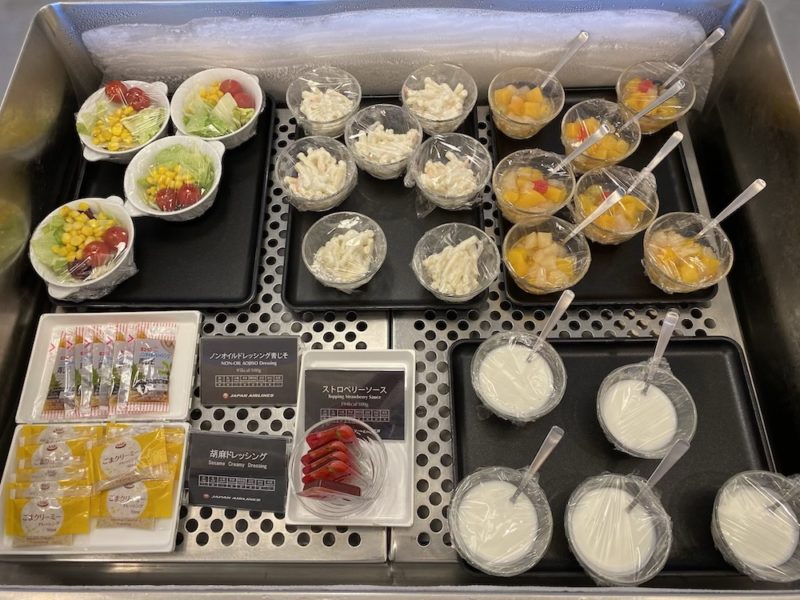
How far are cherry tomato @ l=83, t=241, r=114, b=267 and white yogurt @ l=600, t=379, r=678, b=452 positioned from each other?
1.40m

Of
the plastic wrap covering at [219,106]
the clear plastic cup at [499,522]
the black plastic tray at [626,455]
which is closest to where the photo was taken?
the clear plastic cup at [499,522]

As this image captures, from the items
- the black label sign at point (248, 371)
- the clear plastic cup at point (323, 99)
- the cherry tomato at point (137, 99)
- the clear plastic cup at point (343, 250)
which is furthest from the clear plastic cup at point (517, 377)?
the cherry tomato at point (137, 99)

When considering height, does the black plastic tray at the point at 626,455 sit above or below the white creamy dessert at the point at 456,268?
below

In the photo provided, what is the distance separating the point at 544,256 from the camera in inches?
60.5

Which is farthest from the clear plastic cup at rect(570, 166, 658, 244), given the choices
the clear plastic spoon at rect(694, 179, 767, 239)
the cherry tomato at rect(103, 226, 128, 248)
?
the cherry tomato at rect(103, 226, 128, 248)

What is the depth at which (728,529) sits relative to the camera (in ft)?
4.05

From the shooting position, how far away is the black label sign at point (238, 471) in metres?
1.33

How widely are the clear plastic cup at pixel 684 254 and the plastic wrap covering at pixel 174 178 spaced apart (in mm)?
1322

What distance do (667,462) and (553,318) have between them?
0.40 meters

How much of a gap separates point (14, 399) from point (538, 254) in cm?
150

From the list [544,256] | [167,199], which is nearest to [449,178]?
[544,256]

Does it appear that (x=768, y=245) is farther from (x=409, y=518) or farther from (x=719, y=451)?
(x=409, y=518)

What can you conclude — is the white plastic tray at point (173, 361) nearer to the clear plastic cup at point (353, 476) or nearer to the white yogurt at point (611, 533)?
the clear plastic cup at point (353, 476)

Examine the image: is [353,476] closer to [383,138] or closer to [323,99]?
[383,138]
